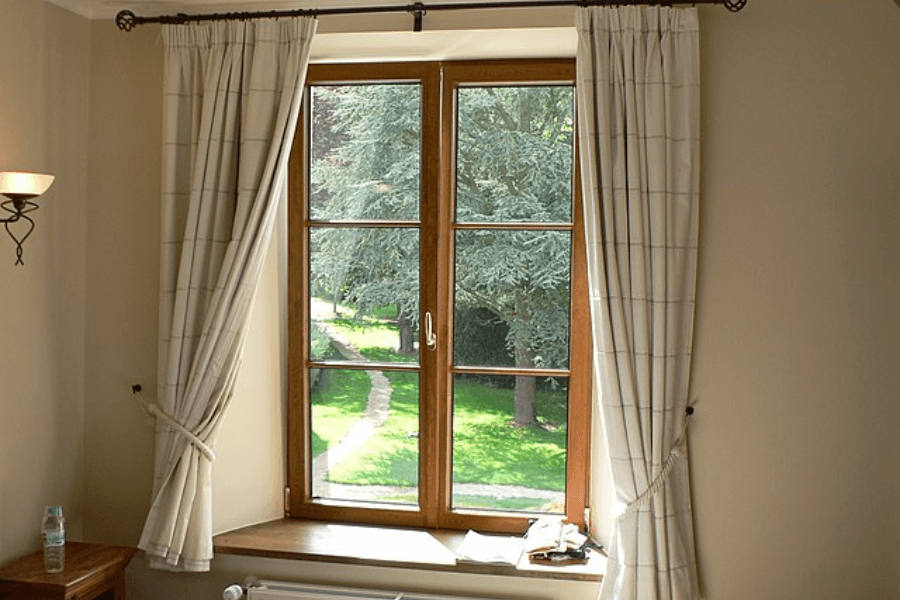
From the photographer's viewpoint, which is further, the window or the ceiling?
the window

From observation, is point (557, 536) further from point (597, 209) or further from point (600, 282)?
point (597, 209)

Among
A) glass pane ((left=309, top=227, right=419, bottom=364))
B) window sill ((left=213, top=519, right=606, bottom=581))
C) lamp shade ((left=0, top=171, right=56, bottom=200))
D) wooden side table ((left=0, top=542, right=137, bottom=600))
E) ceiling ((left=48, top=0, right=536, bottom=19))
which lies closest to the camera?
lamp shade ((left=0, top=171, right=56, bottom=200))

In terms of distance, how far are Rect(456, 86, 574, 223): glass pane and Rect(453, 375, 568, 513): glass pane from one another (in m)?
0.65

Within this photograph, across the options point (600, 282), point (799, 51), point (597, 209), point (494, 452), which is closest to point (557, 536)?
point (494, 452)

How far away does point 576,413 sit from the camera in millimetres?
3662

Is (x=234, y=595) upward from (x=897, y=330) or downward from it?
downward

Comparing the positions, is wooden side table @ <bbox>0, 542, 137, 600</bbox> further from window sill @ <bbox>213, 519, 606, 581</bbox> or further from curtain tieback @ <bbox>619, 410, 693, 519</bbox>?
curtain tieback @ <bbox>619, 410, 693, 519</bbox>

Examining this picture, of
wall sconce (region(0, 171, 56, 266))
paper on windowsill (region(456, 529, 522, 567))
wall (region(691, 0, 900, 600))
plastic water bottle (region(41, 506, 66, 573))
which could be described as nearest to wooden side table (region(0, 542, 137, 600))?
plastic water bottle (region(41, 506, 66, 573))

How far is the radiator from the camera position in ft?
11.2

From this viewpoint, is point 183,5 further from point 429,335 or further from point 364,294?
point 429,335

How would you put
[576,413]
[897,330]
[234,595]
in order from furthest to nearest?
[576,413]
[234,595]
[897,330]

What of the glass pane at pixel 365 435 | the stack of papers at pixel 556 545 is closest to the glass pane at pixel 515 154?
the glass pane at pixel 365 435

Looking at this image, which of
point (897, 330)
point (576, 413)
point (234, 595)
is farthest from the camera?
point (576, 413)

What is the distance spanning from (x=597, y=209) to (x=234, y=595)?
1818mm
